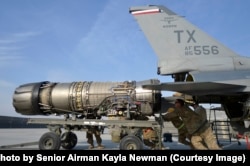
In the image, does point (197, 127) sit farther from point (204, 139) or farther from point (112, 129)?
point (112, 129)

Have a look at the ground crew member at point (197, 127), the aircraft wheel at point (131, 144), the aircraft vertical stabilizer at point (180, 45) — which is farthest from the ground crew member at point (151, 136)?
the aircraft vertical stabilizer at point (180, 45)

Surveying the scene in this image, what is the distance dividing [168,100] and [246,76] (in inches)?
93.6

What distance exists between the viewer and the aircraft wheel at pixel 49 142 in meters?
7.00

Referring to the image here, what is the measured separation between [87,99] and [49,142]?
5.53ft

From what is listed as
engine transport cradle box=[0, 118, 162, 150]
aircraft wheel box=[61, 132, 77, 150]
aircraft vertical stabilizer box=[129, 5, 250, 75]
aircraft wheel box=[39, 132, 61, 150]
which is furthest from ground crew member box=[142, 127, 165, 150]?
aircraft wheel box=[39, 132, 61, 150]

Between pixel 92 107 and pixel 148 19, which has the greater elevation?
pixel 148 19

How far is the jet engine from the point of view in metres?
7.54

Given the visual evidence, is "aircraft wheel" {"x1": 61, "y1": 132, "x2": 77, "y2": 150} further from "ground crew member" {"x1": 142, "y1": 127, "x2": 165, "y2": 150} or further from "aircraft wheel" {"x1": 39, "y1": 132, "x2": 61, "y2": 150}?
"ground crew member" {"x1": 142, "y1": 127, "x2": 165, "y2": 150}

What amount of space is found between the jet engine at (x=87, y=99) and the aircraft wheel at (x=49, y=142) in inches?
44.5

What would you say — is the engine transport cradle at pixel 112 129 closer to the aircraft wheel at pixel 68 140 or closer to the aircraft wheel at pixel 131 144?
the aircraft wheel at pixel 131 144

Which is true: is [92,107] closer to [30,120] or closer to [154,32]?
[30,120]

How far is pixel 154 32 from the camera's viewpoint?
25.4 feet

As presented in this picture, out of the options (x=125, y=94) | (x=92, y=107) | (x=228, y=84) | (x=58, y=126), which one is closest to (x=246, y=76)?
(x=228, y=84)

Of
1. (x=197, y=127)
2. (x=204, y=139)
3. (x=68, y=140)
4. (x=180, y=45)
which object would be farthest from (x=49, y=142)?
(x=180, y=45)
